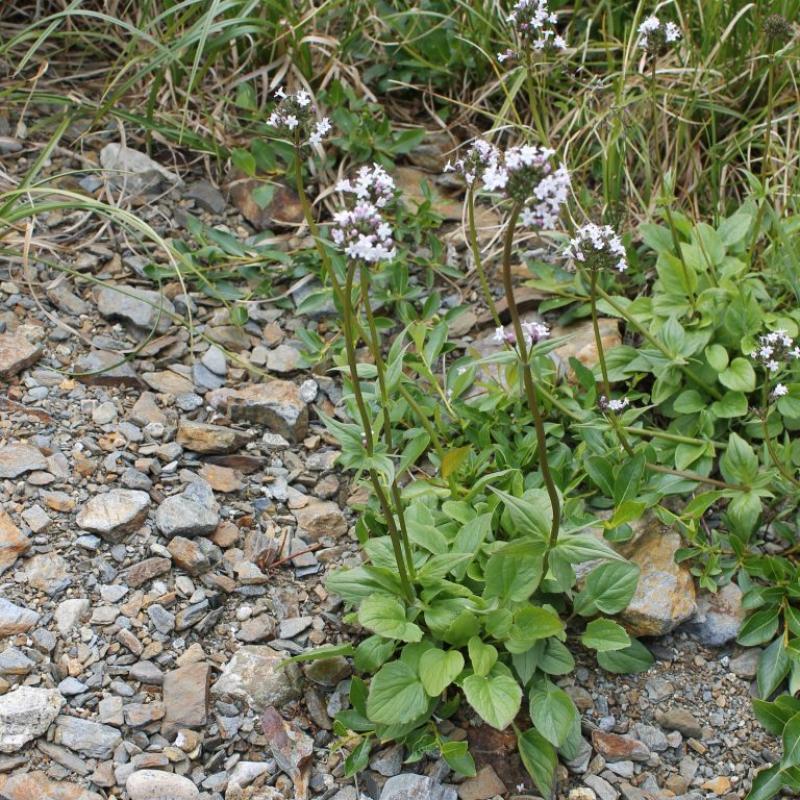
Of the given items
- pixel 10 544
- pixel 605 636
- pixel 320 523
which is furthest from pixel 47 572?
pixel 605 636

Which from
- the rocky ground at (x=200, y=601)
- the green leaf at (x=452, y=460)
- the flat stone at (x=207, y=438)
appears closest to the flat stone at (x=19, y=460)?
the rocky ground at (x=200, y=601)

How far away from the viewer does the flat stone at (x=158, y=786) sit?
262 cm

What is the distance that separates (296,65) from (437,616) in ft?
9.16

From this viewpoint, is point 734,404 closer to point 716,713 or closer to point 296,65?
point 716,713

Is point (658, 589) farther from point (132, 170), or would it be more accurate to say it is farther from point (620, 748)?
point (132, 170)

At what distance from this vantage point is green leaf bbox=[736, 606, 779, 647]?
309 cm

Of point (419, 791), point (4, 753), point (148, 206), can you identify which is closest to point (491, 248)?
point (148, 206)

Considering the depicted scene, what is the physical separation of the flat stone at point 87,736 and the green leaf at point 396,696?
0.68 m

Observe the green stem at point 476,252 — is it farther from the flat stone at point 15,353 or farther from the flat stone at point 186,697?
the flat stone at point 15,353

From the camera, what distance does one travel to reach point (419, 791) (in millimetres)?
2730

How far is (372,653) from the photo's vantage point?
2.89 meters

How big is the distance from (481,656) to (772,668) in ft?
2.97

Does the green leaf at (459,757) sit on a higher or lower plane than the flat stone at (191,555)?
lower

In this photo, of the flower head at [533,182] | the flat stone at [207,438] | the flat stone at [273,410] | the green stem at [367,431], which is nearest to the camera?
the flower head at [533,182]
